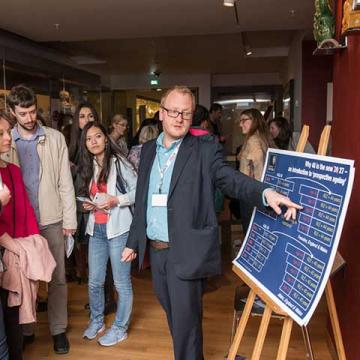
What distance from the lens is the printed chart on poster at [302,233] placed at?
1511 mm

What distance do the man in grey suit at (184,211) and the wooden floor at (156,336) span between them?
797 mm

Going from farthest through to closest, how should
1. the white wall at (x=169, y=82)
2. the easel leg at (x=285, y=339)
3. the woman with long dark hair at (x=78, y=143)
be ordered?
the white wall at (x=169, y=82), the woman with long dark hair at (x=78, y=143), the easel leg at (x=285, y=339)

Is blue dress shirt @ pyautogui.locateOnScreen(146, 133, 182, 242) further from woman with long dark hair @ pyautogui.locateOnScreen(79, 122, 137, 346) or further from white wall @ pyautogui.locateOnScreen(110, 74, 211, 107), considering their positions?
white wall @ pyautogui.locateOnScreen(110, 74, 211, 107)

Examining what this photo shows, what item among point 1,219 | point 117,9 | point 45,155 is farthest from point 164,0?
point 1,219

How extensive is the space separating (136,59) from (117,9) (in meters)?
4.73

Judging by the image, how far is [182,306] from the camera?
200cm

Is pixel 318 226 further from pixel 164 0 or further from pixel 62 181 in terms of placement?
pixel 164 0

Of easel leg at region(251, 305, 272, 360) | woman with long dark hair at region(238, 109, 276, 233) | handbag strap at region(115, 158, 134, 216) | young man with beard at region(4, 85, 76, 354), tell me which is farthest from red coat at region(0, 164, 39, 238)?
woman with long dark hair at region(238, 109, 276, 233)

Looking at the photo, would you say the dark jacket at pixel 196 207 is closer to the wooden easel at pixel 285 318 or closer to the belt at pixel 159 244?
the belt at pixel 159 244

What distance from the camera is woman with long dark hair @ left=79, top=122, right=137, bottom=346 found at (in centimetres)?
271

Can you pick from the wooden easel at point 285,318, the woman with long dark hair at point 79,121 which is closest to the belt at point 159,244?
the wooden easel at point 285,318

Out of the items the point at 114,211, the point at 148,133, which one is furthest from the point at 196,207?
the point at 148,133

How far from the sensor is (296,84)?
6621 millimetres

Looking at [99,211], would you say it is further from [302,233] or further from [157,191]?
[302,233]
